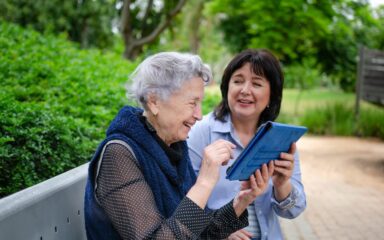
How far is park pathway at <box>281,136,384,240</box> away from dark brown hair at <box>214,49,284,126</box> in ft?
8.20

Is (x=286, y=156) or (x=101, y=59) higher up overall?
(x=286, y=156)

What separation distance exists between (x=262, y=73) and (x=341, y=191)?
5275 mm

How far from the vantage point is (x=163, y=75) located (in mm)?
1951

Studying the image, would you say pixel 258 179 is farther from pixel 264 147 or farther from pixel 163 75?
pixel 163 75

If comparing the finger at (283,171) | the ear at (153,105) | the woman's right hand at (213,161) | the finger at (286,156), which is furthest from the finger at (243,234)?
the ear at (153,105)

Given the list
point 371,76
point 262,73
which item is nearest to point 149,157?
point 262,73

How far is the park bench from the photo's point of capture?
39.6 feet

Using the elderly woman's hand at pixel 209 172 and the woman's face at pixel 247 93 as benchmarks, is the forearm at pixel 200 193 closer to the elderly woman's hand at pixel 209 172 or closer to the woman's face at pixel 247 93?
the elderly woman's hand at pixel 209 172

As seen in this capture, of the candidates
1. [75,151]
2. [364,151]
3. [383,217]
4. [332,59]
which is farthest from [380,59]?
[75,151]

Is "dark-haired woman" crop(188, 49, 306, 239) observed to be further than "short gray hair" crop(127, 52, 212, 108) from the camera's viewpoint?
Yes

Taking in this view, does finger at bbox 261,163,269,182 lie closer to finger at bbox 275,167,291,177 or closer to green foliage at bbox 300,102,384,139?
finger at bbox 275,167,291,177

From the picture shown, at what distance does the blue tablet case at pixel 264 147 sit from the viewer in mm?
1868

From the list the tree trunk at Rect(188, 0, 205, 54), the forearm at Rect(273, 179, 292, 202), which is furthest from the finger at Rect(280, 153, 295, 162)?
the tree trunk at Rect(188, 0, 205, 54)

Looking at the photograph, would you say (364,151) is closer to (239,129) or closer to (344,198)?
(344,198)
